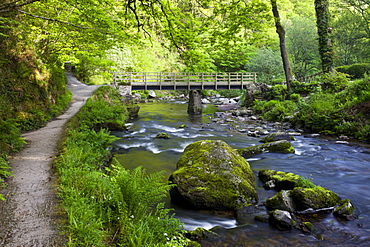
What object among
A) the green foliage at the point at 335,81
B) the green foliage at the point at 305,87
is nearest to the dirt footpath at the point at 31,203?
the green foliage at the point at 335,81

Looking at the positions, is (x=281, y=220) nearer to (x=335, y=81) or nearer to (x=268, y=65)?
(x=335, y=81)

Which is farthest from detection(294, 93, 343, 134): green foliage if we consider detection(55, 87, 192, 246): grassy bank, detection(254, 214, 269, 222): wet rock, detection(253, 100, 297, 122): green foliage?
detection(55, 87, 192, 246): grassy bank

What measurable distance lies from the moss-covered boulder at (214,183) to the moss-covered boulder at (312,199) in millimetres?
915

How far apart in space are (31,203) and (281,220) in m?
4.46

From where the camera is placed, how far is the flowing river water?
4945 mm

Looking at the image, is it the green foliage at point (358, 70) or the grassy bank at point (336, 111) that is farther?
the green foliage at point (358, 70)

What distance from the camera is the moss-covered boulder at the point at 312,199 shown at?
575 centimetres

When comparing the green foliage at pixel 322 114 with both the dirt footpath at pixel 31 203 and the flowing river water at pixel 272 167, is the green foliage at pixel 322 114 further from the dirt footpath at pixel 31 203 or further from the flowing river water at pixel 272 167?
the dirt footpath at pixel 31 203

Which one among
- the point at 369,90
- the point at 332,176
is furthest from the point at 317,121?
the point at 332,176

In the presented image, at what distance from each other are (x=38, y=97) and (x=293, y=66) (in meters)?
30.3

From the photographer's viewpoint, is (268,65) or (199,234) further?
(268,65)

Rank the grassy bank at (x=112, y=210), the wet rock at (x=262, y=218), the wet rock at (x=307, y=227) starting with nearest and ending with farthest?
the grassy bank at (x=112, y=210) → the wet rock at (x=307, y=227) → the wet rock at (x=262, y=218)

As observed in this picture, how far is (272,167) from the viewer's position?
8898 mm

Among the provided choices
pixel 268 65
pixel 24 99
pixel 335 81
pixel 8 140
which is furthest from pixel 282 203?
pixel 268 65
